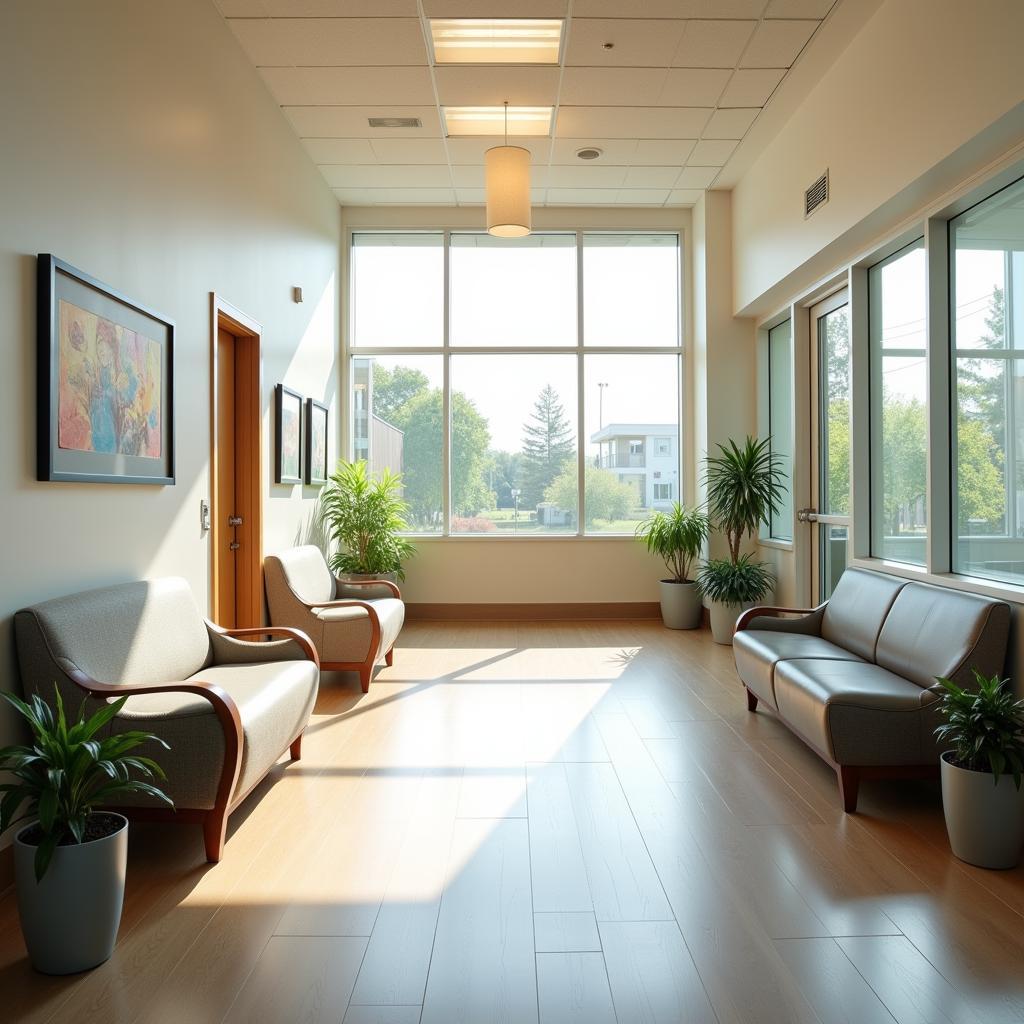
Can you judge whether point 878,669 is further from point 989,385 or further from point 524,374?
point 524,374

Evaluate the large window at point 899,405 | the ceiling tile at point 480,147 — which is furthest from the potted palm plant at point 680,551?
the ceiling tile at point 480,147

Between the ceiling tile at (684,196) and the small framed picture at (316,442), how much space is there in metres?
3.60

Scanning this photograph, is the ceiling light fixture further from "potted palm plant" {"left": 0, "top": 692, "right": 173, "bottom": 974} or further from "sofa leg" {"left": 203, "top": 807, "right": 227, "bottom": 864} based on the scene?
"potted palm plant" {"left": 0, "top": 692, "right": 173, "bottom": 974}

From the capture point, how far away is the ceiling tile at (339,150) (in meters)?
6.11

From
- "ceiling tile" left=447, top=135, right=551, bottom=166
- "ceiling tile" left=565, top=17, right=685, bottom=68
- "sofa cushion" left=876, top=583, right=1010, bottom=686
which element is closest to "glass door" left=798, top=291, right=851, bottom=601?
"sofa cushion" left=876, top=583, right=1010, bottom=686

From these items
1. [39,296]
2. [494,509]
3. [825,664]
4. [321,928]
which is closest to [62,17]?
[39,296]

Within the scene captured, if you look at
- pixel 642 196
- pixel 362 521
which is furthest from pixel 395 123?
pixel 362 521

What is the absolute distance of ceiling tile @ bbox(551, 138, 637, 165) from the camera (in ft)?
20.0

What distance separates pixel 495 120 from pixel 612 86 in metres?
0.93

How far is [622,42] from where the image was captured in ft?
15.5

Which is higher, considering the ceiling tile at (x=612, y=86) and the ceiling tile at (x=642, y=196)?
the ceiling tile at (x=642, y=196)

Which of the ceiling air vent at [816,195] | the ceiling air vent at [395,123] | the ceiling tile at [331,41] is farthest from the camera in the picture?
the ceiling air vent at [395,123]

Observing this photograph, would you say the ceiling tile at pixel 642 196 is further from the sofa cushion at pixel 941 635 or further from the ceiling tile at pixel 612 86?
the sofa cushion at pixel 941 635

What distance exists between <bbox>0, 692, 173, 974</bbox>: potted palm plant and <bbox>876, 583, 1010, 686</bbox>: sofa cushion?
299 centimetres
